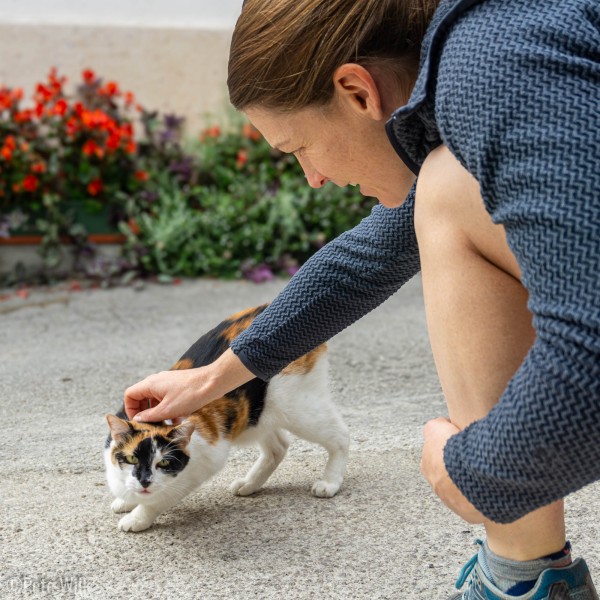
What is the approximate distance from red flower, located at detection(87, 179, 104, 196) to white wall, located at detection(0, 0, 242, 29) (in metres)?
1.29

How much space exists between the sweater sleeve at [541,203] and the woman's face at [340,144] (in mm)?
289

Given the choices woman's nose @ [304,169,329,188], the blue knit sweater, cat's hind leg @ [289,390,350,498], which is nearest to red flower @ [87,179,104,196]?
cat's hind leg @ [289,390,350,498]

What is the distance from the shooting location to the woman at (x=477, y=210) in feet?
3.07

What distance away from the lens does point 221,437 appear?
7.28ft

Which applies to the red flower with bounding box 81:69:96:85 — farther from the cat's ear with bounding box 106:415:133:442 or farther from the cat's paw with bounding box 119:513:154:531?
the cat's paw with bounding box 119:513:154:531

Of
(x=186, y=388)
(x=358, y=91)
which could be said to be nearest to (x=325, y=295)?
(x=186, y=388)

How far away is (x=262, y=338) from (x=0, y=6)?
472 centimetres

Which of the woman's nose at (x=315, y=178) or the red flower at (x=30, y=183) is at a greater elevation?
the woman's nose at (x=315, y=178)

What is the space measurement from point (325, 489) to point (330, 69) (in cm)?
125

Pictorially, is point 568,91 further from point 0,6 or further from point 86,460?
point 0,6

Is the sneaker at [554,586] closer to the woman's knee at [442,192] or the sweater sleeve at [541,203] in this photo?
the sweater sleeve at [541,203]

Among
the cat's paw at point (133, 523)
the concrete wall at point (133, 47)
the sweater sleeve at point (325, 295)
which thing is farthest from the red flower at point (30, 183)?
the sweater sleeve at point (325, 295)

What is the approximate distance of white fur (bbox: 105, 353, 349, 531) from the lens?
2.06m

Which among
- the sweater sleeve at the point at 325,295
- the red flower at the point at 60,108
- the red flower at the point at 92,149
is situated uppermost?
the sweater sleeve at the point at 325,295
